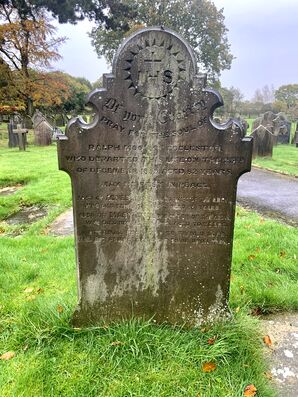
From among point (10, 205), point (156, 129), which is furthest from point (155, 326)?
point (10, 205)

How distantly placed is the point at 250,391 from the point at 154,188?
1.58 metres

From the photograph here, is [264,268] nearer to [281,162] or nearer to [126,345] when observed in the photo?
[126,345]

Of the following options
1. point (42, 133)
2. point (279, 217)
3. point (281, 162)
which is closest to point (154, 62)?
point (279, 217)

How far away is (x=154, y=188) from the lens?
9.12 ft

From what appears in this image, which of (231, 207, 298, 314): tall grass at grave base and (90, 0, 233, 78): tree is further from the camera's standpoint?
(90, 0, 233, 78): tree

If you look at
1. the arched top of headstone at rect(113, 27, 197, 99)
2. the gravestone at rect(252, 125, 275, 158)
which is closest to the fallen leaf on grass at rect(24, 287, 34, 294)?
the arched top of headstone at rect(113, 27, 197, 99)

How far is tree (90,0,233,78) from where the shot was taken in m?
37.5

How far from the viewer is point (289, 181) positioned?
34.6ft

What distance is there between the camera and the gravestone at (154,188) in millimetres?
2566

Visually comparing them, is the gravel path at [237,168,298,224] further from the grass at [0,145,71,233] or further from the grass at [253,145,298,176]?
the grass at [0,145,71,233]

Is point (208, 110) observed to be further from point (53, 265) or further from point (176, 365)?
point (53, 265)

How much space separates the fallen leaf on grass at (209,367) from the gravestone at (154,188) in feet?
1.67

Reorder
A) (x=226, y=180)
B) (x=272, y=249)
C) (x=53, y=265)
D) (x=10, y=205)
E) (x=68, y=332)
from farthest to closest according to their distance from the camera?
(x=10, y=205) < (x=272, y=249) < (x=53, y=265) < (x=68, y=332) < (x=226, y=180)

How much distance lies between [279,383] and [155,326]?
1041 mm
